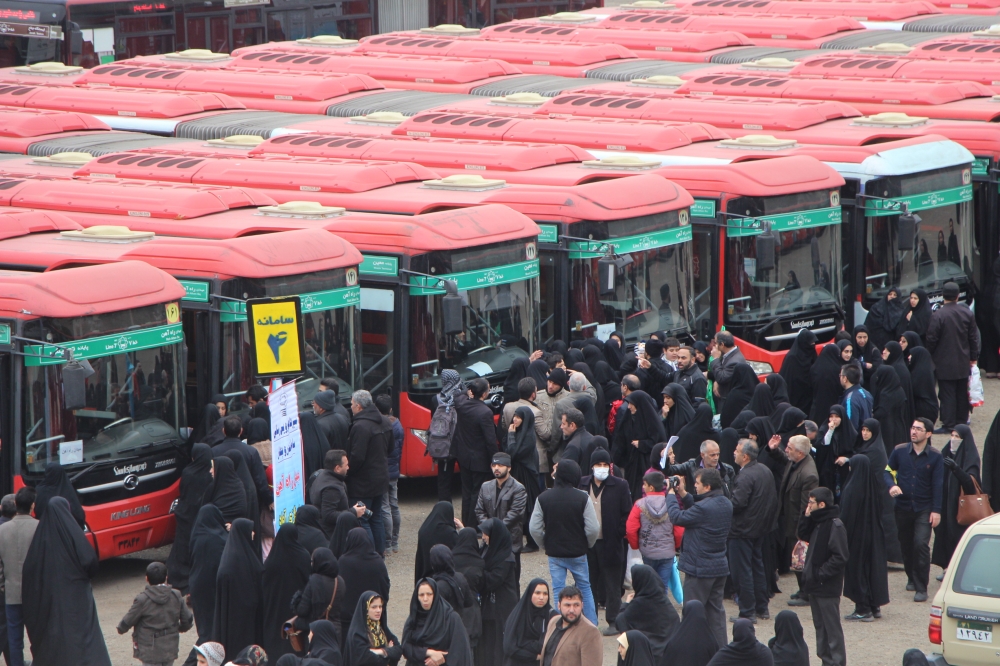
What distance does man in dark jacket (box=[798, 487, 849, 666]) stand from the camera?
10.5 metres

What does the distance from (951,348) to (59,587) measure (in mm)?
9590

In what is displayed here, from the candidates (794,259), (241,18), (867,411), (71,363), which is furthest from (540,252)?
(241,18)

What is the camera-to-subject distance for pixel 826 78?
23.4 metres

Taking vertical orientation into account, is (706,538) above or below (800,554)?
above

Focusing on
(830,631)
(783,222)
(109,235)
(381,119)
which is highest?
(381,119)

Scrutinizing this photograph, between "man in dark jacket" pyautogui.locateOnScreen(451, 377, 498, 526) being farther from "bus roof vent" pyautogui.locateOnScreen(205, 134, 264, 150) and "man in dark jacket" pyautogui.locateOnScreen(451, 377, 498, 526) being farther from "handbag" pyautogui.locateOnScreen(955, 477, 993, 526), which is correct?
"bus roof vent" pyautogui.locateOnScreen(205, 134, 264, 150)

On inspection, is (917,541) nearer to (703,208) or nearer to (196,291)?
(703,208)

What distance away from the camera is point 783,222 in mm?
16703

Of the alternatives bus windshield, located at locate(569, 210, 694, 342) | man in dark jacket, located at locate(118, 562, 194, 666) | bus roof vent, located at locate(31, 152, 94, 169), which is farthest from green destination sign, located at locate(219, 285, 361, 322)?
bus roof vent, located at locate(31, 152, 94, 169)

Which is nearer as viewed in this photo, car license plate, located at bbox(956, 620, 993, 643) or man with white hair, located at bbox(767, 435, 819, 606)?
car license plate, located at bbox(956, 620, 993, 643)

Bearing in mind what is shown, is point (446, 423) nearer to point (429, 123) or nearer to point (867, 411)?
point (867, 411)

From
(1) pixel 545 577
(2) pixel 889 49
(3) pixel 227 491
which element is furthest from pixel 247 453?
(2) pixel 889 49

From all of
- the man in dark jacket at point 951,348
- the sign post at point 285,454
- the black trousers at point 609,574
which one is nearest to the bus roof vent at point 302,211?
the sign post at point 285,454

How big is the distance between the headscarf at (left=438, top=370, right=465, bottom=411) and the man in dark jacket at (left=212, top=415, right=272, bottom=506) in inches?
84.0
